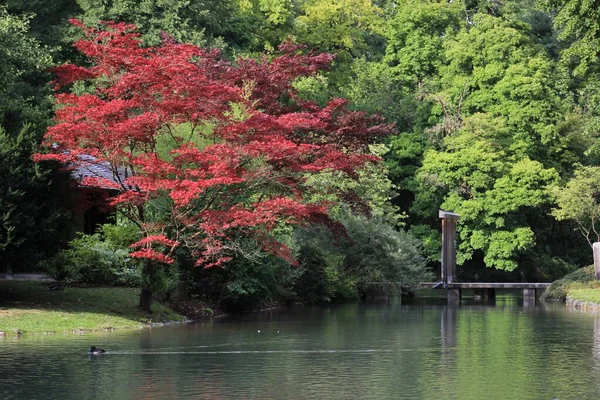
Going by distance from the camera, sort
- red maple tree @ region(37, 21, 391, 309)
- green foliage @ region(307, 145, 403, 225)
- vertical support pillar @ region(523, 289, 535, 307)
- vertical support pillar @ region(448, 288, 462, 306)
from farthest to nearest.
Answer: vertical support pillar @ region(448, 288, 462, 306), vertical support pillar @ region(523, 289, 535, 307), green foliage @ region(307, 145, 403, 225), red maple tree @ region(37, 21, 391, 309)

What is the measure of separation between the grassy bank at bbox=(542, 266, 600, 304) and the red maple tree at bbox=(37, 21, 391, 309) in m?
17.1

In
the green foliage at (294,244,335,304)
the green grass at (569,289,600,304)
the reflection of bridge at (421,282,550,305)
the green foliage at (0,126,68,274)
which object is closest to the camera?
the green foliage at (0,126,68,274)

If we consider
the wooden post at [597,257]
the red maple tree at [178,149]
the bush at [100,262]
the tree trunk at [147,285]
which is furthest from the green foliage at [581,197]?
the tree trunk at [147,285]

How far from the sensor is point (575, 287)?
4903 centimetres

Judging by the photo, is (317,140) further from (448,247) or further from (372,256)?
(448,247)

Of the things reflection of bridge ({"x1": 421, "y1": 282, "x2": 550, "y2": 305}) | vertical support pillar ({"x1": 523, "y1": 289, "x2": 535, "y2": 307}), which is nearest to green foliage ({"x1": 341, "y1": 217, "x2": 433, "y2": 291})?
reflection of bridge ({"x1": 421, "y1": 282, "x2": 550, "y2": 305})

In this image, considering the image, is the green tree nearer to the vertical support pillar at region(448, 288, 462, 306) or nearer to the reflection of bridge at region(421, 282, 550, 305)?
the reflection of bridge at region(421, 282, 550, 305)

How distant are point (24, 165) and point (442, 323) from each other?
1362cm

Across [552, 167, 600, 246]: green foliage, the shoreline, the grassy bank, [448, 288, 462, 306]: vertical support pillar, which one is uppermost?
[552, 167, 600, 246]: green foliage

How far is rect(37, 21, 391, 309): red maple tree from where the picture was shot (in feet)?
98.3

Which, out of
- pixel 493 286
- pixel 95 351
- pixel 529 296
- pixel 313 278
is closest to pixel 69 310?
pixel 95 351

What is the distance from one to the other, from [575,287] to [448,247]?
750 cm

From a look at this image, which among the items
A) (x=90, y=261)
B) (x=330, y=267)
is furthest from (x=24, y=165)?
(x=330, y=267)

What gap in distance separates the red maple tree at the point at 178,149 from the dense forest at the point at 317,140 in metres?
0.10
